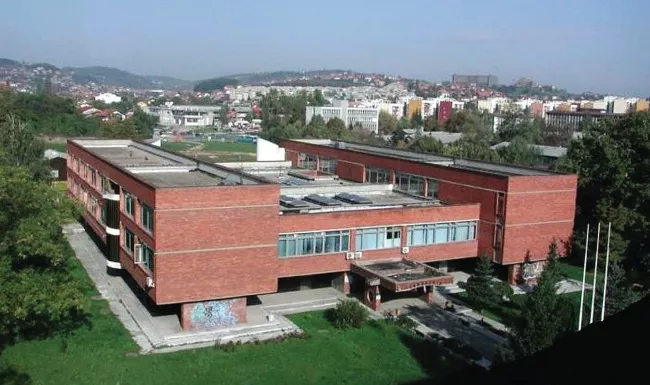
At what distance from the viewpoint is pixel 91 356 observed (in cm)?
1767

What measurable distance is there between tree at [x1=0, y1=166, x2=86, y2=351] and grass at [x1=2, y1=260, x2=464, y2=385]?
1384mm

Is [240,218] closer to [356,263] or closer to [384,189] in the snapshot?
[356,263]

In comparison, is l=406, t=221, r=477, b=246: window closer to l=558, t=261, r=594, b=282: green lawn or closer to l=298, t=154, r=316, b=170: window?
l=558, t=261, r=594, b=282: green lawn

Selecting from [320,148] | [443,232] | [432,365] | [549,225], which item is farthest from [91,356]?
[320,148]

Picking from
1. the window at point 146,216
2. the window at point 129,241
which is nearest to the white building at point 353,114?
the window at point 129,241

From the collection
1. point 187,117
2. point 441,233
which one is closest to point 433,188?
point 441,233

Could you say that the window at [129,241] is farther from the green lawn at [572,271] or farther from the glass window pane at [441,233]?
the green lawn at [572,271]

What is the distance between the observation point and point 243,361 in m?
17.7

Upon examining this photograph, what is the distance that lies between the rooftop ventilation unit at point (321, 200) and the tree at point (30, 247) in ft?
36.2

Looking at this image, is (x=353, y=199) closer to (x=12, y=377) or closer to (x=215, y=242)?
(x=215, y=242)

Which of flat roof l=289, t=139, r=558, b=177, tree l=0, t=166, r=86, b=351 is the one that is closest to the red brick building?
flat roof l=289, t=139, r=558, b=177

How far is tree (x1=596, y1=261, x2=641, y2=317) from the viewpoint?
19266 mm

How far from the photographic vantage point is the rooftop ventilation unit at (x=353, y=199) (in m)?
27.3

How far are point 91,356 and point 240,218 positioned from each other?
5.70 meters
